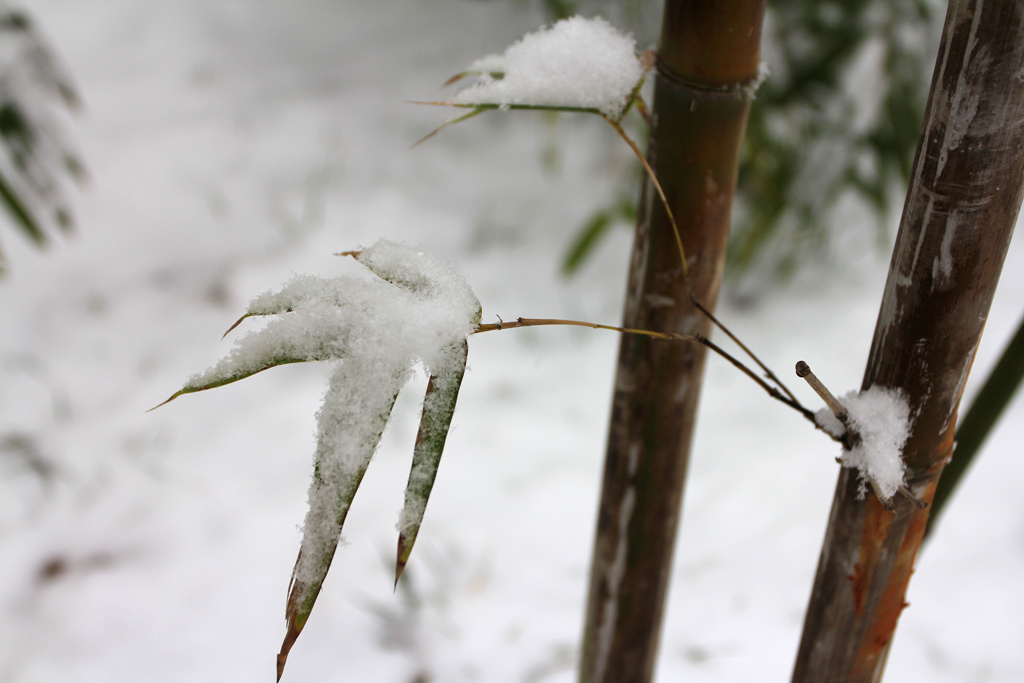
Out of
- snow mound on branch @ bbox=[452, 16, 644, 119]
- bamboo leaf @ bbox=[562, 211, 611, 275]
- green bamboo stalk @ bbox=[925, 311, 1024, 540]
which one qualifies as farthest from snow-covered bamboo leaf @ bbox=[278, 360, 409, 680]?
bamboo leaf @ bbox=[562, 211, 611, 275]

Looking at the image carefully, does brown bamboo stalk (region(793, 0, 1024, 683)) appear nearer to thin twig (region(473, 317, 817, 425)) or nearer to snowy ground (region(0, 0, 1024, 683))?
thin twig (region(473, 317, 817, 425))

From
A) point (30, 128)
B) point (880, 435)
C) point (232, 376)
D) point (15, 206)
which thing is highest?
point (30, 128)

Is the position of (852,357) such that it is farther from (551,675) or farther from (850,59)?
(551,675)

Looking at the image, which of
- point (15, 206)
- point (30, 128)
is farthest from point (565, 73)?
point (30, 128)

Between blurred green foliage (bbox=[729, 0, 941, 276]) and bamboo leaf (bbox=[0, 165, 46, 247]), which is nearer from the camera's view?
bamboo leaf (bbox=[0, 165, 46, 247])

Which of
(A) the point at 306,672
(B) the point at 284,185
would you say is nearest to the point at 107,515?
(A) the point at 306,672

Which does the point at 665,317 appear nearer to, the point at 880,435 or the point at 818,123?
the point at 880,435

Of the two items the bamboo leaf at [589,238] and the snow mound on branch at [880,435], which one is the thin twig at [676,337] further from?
the bamboo leaf at [589,238]
